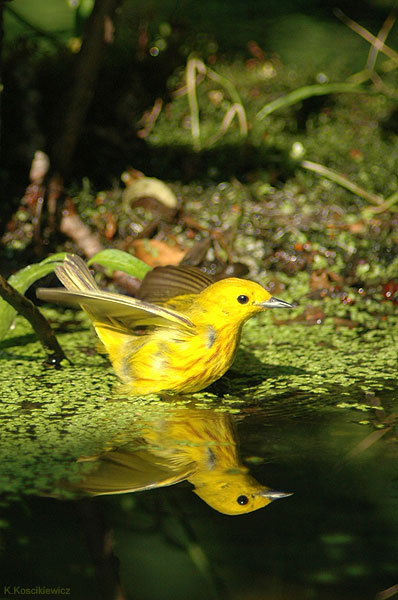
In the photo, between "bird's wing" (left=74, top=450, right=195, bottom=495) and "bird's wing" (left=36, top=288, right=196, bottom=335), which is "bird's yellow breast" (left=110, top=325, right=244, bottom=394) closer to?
"bird's wing" (left=36, top=288, right=196, bottom=335)

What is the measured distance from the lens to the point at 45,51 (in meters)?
4.86

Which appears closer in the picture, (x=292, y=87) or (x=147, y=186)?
(x=147, y=186)

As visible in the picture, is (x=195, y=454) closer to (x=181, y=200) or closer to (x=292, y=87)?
(x=181, y=200)

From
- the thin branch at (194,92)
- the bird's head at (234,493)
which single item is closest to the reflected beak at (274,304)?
the bird's head at (234,493)

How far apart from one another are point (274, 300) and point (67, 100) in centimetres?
189

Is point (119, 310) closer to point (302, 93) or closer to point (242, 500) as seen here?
point (242, 500)

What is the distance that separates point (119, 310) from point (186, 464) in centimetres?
57

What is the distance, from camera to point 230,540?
71.0 inches

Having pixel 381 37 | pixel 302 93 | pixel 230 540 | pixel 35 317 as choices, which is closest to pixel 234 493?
pixel 230 540

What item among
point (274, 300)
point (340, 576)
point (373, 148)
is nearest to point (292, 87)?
point (373, 148)

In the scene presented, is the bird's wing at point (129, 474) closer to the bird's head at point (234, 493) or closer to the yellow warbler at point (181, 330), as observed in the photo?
the bird's head at point (234, 493)

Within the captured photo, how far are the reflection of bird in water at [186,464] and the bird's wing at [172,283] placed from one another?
0.66m

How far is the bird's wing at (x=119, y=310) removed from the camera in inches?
93.1

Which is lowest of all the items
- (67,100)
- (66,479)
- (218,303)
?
(66,479)
